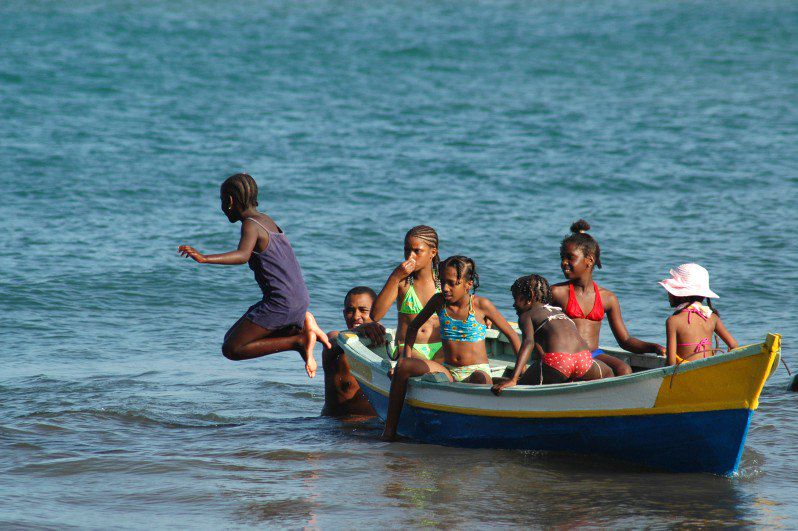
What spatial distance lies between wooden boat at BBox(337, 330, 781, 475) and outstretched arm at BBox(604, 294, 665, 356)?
38.0 inches

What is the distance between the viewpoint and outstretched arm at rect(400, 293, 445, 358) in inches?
281

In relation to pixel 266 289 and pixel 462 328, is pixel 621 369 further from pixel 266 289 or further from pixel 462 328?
pixel 266 289

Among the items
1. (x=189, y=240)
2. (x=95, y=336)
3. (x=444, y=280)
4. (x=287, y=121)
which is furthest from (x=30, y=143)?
(x=444, y=280)

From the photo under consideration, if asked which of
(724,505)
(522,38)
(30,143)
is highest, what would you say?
(522,38)

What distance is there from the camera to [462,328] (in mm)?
7258

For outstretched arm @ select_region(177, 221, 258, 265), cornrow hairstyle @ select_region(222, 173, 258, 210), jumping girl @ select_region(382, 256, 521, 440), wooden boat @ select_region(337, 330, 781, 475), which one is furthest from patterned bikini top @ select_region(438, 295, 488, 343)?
cornrow hairstyle @ select_region(222, 173, 258, 210)

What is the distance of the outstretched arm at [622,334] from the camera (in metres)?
7.64

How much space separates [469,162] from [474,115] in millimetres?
5164

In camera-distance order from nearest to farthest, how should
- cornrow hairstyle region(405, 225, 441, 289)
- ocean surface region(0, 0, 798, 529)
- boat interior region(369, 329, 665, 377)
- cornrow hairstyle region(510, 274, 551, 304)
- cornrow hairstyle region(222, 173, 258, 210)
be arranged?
ocean surface region(0, 0, 798, 529) < cornrow hairstyle region(510, 274, 551, 304) < cornrow hairstyle region(222, 173, 258, 210) < cornrow hairstyle region(405, 225, 441, 289) < boat interior region(369, 329, 665, 377)

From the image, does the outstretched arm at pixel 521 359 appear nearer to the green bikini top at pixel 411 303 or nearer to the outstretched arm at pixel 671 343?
the outstretched arm at pixel 671 343

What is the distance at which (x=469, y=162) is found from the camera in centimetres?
2011

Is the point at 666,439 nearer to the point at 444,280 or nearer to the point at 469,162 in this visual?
the point at 444,280

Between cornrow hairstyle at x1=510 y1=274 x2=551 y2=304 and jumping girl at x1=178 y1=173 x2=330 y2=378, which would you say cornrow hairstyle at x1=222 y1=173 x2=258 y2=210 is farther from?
cornrow hairstyle at x1=510 y1=274 x2=551 y2=304

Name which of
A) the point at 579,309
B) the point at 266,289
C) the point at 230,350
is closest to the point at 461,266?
the point at 579,309
